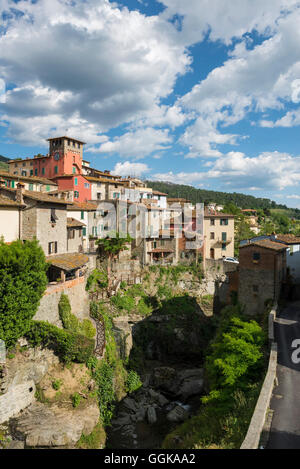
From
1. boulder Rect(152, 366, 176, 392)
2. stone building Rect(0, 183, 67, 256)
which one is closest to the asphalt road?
boulder Rect(152, 366, 176, 392)

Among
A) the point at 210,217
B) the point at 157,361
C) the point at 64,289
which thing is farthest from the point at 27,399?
the point at 210,217

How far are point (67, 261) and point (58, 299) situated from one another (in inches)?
191

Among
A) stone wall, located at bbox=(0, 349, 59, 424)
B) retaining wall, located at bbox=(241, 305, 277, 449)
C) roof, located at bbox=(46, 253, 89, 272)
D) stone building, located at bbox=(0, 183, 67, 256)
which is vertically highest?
stone building, located at bbox=(0, 183, 67, 256)

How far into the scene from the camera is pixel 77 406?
22.4 meters

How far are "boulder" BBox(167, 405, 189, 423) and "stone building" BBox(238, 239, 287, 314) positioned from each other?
11804 mm

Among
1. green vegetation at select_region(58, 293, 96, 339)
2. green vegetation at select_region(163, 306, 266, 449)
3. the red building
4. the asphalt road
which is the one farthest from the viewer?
the red building

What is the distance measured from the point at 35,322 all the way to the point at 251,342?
1692 centimetres

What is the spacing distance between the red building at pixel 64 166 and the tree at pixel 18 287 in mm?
31658

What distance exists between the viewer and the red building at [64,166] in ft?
172

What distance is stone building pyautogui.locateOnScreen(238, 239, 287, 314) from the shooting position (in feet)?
93.9

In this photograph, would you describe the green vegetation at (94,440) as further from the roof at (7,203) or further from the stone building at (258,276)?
the roof at (7,203)

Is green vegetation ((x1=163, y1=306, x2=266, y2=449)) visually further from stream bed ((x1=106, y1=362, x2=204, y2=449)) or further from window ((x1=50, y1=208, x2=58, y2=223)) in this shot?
window ((x1=50, y1=208, x2=58, y2=223))
